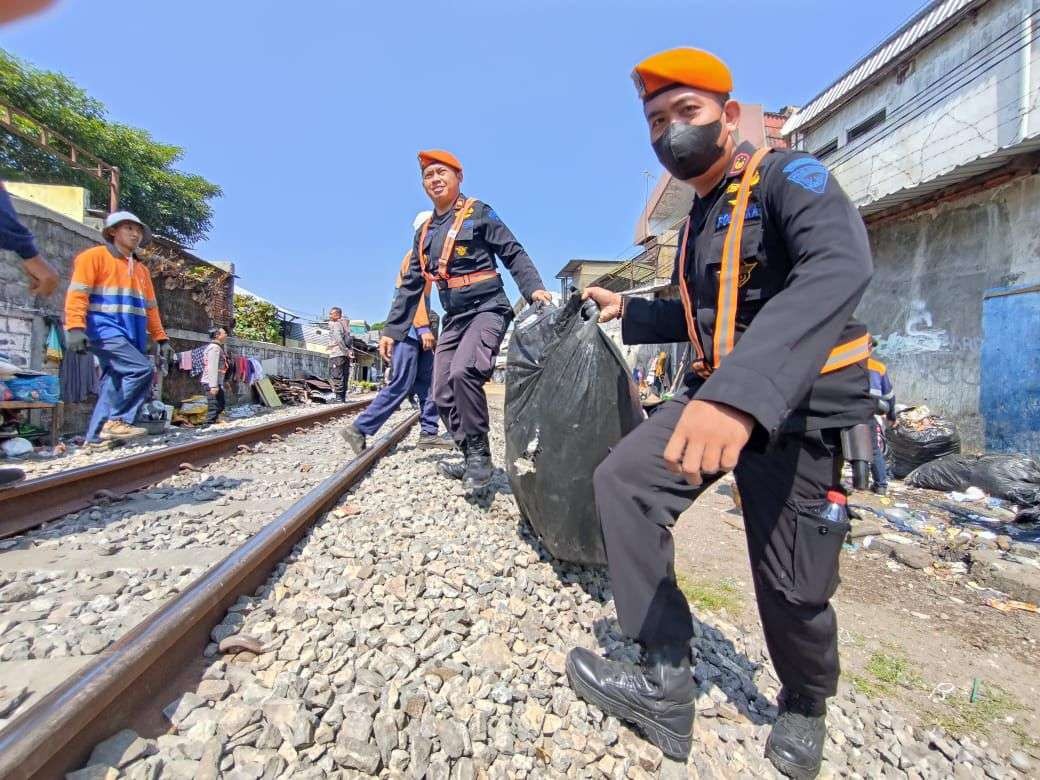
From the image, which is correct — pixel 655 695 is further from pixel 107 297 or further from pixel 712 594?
pixel 107 297

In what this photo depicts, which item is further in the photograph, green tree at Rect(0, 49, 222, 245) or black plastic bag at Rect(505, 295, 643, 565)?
green tree at Rect(0, 49, 222, 245)

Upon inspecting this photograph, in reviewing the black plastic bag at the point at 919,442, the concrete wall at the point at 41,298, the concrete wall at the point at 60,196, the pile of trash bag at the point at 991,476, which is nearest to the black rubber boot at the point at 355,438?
the concrete wall at the point at 41,298

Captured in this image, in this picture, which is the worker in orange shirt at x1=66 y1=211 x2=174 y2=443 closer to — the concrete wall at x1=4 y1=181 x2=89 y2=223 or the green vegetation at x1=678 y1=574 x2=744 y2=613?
the green vegetation at x1=678 y1=574 x2=744 y2=613

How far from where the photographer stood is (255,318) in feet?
62.6

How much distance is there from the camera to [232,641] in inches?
61.2

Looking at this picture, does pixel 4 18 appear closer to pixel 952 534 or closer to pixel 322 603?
pixel 322 603

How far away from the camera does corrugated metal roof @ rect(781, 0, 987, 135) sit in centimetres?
932

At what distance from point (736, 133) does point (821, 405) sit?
2.87 feet

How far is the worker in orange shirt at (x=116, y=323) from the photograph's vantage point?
4.97m

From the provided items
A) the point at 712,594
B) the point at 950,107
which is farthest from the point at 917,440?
the point at 950,107

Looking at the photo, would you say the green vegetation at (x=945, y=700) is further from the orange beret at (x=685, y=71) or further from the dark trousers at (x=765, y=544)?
the orange beret at (x=685, y=71)

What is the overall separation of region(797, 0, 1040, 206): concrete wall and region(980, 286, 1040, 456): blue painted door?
1.89 meters

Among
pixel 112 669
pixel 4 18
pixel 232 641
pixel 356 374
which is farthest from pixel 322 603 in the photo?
pixel 356 374

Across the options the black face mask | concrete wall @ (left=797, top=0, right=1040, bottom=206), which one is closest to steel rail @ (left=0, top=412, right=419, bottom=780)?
the black face mask
